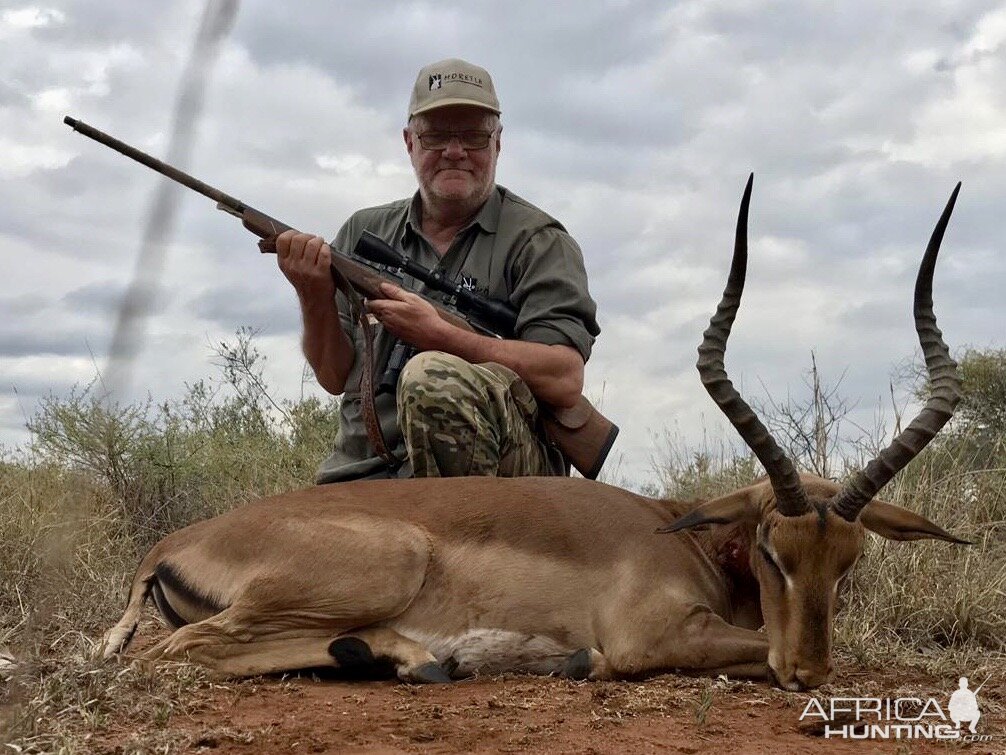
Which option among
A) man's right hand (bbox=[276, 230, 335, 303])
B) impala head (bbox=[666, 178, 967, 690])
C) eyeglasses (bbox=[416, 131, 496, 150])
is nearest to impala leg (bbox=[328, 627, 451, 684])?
impala head (bbox=[666, 178, 967, 690])

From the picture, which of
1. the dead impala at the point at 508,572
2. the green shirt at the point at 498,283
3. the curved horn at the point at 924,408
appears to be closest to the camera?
the curved horn at the point at 924,408

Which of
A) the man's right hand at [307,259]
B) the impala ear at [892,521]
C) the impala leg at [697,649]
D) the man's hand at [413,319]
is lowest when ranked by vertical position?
the impala leg at [697,649]

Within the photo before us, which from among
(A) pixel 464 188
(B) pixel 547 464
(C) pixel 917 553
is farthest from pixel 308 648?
(C) pixel 917 553

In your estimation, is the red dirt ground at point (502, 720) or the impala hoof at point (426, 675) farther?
the impala hoof at point (426, 675)

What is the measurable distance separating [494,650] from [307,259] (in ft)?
7.95

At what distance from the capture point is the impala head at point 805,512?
4000 millimetres

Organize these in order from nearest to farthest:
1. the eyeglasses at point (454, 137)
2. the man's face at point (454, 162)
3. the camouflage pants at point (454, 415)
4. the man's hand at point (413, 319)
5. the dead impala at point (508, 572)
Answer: the dead impala at point (508, 572), the camouflage pants at point (454, 415), the man's hand at point (413, 319), the man's face at point (454, 162), the eyeglasses at point (454, 137)

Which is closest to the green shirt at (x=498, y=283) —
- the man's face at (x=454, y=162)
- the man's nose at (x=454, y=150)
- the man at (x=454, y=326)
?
the man at (x=454, y=326)

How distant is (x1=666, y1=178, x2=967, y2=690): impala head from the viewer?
4.00 m

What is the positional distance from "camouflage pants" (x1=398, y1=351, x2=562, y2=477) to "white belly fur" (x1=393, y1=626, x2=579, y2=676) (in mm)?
1162

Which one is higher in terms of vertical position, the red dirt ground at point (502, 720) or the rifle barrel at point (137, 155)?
the rifle barrel at point (137, 155)

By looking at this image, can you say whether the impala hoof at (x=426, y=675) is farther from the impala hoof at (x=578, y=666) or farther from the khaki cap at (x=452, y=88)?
the khaki cap at (x=452, y=88)

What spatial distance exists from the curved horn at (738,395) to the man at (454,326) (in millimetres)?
1407

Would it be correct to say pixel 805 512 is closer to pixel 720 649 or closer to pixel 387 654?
pixel 720 649
